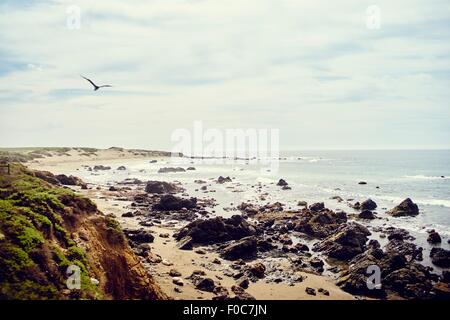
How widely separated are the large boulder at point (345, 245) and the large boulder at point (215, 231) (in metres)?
6.82

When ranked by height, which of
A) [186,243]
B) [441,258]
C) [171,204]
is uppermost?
[171,204]

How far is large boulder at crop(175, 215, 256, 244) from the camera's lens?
1292 inches

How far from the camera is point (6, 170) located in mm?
19531

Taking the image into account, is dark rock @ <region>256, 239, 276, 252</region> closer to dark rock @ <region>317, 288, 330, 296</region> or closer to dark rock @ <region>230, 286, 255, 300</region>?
dark rock @ <region>317, 288, 330, 296</region>

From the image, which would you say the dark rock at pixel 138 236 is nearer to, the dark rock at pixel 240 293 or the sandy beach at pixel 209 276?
the sandy beach at pixel 209 276

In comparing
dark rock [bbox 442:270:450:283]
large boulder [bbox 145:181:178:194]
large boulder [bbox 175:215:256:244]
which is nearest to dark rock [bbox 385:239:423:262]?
dark rock [bbox 442:270:450:283]

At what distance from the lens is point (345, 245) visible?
103 feet

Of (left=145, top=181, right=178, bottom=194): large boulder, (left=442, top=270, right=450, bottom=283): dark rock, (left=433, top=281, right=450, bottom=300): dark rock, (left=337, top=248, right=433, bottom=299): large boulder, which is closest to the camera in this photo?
(left=433, top=281, right=450, bottom=300): dark rock

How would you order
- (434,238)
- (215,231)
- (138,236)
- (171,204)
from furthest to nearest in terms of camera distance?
(171,204), (434,238), (215,231), (138,236)

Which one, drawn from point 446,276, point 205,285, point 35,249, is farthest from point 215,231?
point 35,249

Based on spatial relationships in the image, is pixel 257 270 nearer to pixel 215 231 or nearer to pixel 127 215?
pixel 215 231

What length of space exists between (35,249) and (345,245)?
25.4m
